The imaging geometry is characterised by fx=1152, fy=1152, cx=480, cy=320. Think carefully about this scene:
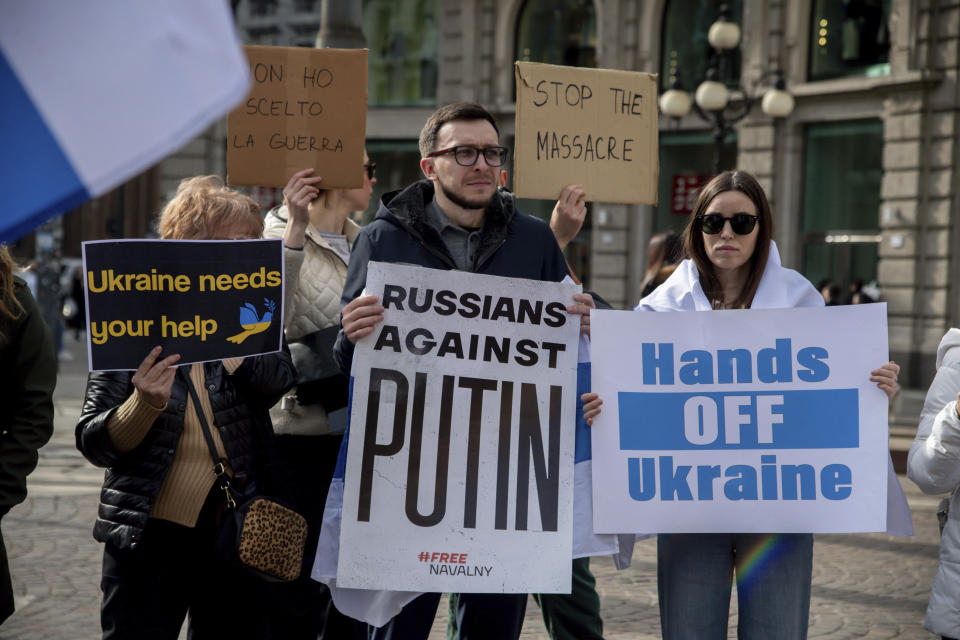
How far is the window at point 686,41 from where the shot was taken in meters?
22.4

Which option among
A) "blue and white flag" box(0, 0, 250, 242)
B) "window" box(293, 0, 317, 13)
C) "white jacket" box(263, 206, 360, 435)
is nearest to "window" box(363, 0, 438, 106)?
"window" box(293, 0, 317, 13)

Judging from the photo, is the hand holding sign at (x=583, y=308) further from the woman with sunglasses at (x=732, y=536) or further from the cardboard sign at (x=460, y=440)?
the woman with sunglasses at (x=732, y=536)

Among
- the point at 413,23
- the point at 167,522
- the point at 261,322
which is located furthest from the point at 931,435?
the point at 413,23

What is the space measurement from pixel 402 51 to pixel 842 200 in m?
10.5

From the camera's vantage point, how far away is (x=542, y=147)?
12.4 feet

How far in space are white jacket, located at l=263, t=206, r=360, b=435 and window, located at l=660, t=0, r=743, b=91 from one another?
63.0ft

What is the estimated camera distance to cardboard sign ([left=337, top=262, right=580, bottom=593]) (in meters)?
3.19

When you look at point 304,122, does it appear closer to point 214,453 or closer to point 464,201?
point 464,201

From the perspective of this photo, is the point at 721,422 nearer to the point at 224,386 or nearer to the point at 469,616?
the point at 469,616

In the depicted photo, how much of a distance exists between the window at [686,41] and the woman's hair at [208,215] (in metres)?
19.9

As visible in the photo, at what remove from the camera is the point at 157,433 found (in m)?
3.19

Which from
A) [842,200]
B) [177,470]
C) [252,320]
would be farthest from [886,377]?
[842,200]

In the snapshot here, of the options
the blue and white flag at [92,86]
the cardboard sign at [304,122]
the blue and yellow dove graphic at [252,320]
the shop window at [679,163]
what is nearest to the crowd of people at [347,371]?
the blue and yellow dove graphic at [252,320]

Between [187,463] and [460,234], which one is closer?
[187,463]
